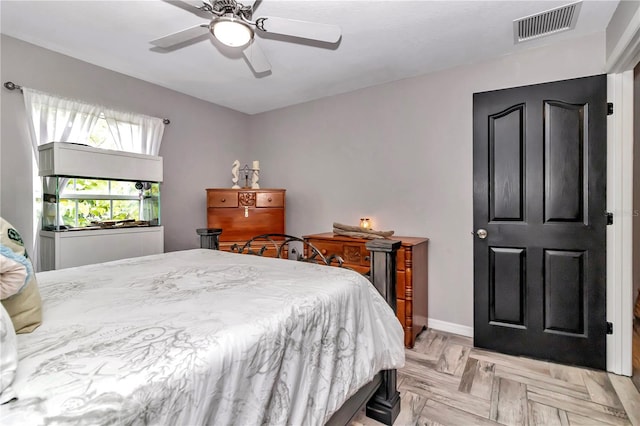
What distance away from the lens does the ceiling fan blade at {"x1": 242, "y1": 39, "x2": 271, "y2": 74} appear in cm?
206

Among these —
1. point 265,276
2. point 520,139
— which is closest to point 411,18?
point 520,139

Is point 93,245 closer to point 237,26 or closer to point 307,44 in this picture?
point 237,26

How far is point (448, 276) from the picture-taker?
9.62ft

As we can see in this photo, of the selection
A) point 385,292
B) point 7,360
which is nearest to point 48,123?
point 7,360

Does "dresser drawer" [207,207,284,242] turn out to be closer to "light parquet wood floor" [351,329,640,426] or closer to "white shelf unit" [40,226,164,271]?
"white shelf unit" [40,226,164,271]

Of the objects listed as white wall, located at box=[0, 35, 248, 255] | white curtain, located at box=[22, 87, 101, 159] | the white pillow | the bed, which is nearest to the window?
white wall, located at box=[0, 35, 248, 255]

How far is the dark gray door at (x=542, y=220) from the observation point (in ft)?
7.31

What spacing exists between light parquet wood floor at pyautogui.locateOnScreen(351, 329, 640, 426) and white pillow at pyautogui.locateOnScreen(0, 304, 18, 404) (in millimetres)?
1597

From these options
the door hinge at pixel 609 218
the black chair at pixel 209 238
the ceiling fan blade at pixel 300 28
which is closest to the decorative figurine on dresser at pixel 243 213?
the black chair at pixel 209 238

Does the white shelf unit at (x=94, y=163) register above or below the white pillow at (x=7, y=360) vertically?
above

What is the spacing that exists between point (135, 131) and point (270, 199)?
1.54 metres

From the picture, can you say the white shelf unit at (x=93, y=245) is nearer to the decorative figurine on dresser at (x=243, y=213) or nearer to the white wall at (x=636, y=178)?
the decorative figurine on dresser at (x=243, y=213)

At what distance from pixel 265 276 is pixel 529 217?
7.04ft

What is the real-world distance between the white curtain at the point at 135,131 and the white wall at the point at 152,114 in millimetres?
104
